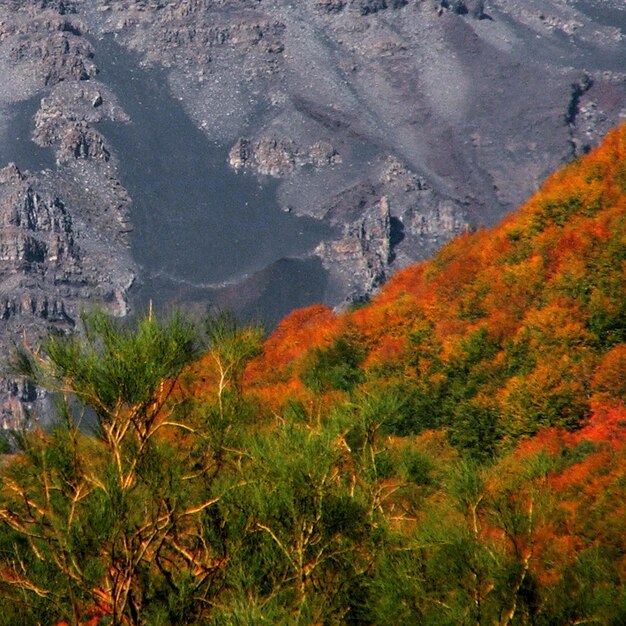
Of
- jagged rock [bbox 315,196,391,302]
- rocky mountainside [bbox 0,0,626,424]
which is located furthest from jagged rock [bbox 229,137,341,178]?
jagged rock [bbox 315,196,391,302]

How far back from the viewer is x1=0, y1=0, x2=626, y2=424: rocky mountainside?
108 m

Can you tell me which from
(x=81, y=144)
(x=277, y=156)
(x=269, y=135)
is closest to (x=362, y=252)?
(x=277, y=156)

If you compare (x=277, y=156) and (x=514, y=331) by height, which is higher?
(x=514, y=331)

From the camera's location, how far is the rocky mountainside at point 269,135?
356 feet

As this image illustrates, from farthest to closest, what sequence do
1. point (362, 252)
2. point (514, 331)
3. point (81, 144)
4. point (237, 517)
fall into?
1. point (81, 144)
2. point (362, 252)
3. point (514, 331)
4. point (237, 517)

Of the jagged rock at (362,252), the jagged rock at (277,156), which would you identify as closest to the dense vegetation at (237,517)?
the jagged rock at (362,252)

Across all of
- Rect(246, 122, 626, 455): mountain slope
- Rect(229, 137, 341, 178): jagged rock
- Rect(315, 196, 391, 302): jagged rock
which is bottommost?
Rect(315, 196, 391, 302): jagged rock

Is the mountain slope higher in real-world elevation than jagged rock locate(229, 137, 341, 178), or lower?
higher

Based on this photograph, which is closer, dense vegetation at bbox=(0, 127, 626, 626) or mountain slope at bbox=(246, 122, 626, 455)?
dense vegetation at bbox=(0, 127, 626, 626)

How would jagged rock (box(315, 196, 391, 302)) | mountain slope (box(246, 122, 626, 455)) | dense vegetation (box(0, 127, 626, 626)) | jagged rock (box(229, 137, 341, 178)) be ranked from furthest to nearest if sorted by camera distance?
jagged rock (box(229, 137, 341, 178)), jagged rock (box(315, 196, 391, 302)), mountain slope (box(246, 122, 626, 455)), dense vegetation (box(0, 127, 626, 626))

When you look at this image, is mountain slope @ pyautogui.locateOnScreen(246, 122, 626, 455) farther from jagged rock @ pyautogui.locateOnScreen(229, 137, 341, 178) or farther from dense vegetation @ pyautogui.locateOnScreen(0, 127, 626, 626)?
jagged rock @ pyautogui.locateOnScreen(229, 137, 341, 178)

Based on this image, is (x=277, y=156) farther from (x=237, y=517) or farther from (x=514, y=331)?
(x=237, y=517)

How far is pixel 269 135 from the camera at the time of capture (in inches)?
5098

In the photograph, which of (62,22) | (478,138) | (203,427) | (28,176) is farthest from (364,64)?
(203,427)
